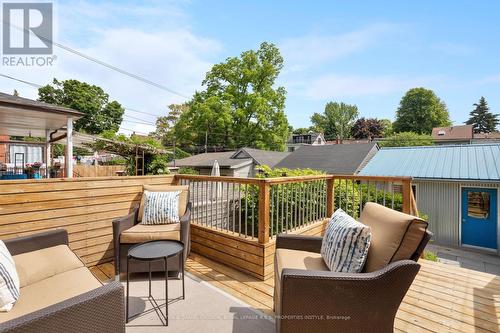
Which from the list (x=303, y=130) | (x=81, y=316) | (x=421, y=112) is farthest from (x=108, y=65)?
(x=303, y=130)

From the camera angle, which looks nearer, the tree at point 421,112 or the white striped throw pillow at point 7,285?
the white striped throw pillow at point 7,285

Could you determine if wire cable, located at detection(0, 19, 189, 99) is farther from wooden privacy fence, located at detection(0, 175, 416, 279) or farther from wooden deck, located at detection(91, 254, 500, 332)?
wooden deck, located at detection(91, 254, 500, 332)

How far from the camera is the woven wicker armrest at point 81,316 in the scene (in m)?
1.08

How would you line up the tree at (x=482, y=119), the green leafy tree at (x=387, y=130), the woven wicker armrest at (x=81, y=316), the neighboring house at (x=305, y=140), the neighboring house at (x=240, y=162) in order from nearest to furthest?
the woven wicker armrest at (x=81, y=316) < the neighboring house at (x=240, y=162) < the neighboring house at (x=305, y=140) < the green leafy tree at (x=387, y=130) < the tree at (x=482, y=119)

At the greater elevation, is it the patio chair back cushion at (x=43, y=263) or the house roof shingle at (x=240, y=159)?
the house roof shingle at (x=240, y=159)

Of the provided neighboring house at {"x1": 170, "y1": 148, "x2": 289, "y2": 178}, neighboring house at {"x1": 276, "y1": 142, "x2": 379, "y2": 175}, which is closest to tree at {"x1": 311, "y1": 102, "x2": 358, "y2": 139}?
neighboring house at {"x1": 170, "y1": 148, "x2": 289, "y2": 178}

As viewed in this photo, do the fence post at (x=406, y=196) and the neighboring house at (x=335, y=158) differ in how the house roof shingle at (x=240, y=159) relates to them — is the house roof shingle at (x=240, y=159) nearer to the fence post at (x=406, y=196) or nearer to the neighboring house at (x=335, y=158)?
the neighboring house at (x=335, y=158)

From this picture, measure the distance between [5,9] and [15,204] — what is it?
18.1ft

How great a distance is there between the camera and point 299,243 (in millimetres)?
2297

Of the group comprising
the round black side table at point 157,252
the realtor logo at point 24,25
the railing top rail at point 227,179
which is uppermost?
the realtor logo at point 24,25

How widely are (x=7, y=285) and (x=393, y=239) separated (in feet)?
7.94

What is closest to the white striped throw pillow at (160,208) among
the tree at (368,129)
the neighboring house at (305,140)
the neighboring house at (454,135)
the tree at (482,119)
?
the neighboring house at (305,140)

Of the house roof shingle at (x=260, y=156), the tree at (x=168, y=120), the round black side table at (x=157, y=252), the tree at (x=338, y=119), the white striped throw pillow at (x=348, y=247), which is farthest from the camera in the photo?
the tree at (x=338, y=119)

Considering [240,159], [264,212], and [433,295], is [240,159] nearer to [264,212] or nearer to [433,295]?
[264,212]
